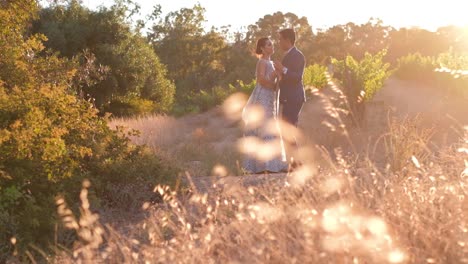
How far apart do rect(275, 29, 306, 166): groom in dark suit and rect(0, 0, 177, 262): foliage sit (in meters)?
2.08

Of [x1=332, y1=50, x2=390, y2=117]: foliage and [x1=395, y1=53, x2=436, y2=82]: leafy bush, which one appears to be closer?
[x1=332, y1=50, x2=390, y2=117]: foliage

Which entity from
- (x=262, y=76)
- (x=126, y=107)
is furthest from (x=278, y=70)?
(x=126, y=107)

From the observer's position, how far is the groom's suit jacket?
30.7 feet

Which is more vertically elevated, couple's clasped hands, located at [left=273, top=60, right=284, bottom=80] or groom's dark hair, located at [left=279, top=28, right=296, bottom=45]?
groom's dark hair, located at [left=279, top=28, right=296, bottom=45]

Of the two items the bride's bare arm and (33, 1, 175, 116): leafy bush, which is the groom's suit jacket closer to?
the bride's bare arm

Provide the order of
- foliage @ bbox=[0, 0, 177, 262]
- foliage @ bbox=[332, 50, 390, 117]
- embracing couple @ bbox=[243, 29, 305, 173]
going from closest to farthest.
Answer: foliage @ bbox=[0, 0, 177, 262] < embracing couple @ bbox=[243, 29, 305, 173] < foliage @ bbox=[332, 50, 390, 117]

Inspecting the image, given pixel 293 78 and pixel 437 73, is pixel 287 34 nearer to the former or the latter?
pixel 293 78

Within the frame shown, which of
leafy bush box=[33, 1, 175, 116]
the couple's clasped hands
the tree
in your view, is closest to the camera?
the couple's clasped hands

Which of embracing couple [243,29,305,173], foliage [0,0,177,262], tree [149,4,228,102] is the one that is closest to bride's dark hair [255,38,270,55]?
embracing couple [243,29,305,173]

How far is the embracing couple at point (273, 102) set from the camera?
30.8 feet

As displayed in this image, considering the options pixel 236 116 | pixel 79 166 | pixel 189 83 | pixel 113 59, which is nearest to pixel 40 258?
pixel 79 166

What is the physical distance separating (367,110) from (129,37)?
1035 centimetres

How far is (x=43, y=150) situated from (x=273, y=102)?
378cm

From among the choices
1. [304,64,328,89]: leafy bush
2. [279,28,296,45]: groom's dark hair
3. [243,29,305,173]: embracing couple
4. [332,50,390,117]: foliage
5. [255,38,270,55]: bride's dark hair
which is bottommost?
[304,64,328,89]: leafy bush
